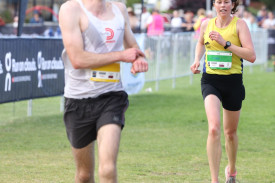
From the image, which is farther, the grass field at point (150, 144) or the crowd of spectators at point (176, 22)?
the crowd of spectators at point (176, 22)

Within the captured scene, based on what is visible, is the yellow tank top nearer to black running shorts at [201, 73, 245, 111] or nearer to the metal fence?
black running shorts at [201, 73, 245, 111]

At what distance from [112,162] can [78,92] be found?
2.08ft

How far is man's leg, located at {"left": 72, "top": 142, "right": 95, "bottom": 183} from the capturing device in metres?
5.13

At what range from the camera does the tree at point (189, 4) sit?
5510 cm

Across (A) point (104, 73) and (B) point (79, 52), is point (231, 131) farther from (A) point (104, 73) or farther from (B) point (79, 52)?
(B) point (79, 52)

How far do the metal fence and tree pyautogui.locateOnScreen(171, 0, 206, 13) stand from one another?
3455 cm

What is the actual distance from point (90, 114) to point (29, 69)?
270 inches

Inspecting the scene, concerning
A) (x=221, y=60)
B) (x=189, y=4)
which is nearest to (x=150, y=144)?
(x=221, y=60)

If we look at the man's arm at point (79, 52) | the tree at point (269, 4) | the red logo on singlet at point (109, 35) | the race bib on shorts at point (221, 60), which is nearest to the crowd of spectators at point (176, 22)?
the race bib on shorts at point (221, 60)

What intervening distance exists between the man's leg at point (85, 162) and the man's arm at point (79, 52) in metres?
0.65

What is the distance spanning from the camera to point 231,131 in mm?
7199

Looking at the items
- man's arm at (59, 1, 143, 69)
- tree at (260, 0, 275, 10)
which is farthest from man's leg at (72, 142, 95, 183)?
tree at (260, 0, 275, 10)

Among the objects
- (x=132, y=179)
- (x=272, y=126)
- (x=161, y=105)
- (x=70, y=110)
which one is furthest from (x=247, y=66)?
(x=70, y=110)

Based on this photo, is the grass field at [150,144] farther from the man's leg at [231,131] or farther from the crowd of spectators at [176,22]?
the crowd of spectators at [176,22]
